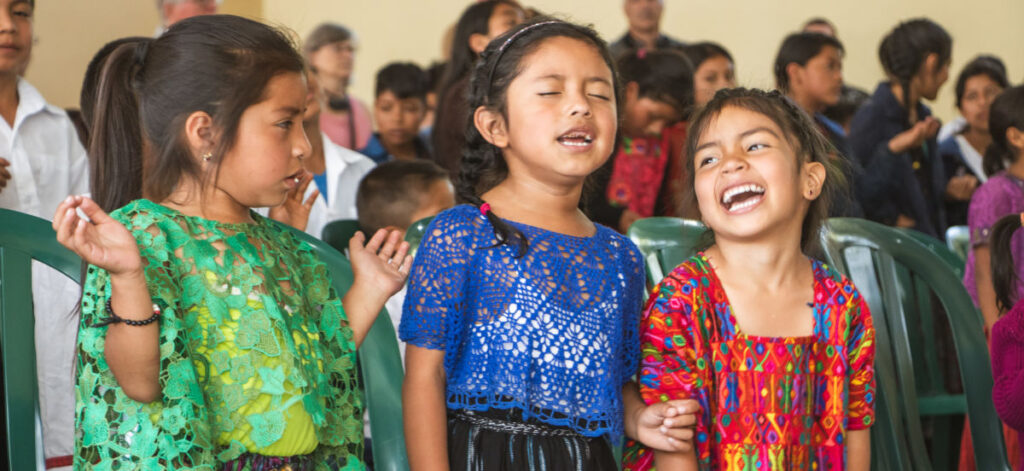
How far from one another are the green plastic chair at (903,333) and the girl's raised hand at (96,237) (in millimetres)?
1345

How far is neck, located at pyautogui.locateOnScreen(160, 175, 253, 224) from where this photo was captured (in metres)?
1.55

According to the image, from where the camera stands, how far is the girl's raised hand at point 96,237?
1.26 m

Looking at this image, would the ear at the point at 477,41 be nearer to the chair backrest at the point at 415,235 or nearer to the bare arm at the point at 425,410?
the chair backrest at the point at 415,235

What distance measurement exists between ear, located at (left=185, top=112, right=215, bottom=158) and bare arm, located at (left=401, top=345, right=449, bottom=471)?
1.40 ft

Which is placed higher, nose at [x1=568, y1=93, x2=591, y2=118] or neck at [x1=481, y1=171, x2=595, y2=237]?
nose at [x1=568, y1=93, x2=591, y2=118]

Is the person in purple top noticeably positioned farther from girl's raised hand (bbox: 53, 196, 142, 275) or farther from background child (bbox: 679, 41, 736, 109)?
girl's raised hand (bbox: 53, 196, 142, 275)

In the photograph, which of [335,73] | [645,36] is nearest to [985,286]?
[645,36]

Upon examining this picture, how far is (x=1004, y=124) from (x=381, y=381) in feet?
7.99

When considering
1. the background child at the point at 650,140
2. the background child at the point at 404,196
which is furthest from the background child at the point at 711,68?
the background child at the point at 404,196

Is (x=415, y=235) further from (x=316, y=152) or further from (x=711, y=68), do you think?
(x=711, y=68)

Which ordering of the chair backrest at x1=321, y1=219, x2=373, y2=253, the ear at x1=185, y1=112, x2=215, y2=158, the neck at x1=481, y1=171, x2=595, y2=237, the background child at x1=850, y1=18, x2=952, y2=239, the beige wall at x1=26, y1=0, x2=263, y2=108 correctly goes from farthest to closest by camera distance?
the beige wall at x1=26, y1=0, x2=263, y2=108, the background child at x1=850, y1=18, x2=952, y2=239, the chair backrest at x1=321, y1=219, x2=373, y2=253, the neck at x1=481, y1=171, x2=595, y2=237, the ear at x1=185, y1=112, x2=215, y2=158

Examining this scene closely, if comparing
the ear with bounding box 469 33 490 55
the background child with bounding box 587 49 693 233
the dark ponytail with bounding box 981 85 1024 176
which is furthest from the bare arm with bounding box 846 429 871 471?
the ear with bounding box 469 33 490 55

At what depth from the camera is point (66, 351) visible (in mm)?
2066

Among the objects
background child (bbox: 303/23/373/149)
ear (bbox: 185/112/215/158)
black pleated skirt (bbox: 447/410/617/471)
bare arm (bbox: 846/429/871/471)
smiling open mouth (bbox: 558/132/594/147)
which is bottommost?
bare arm (bbox: 846/429/871/471)
